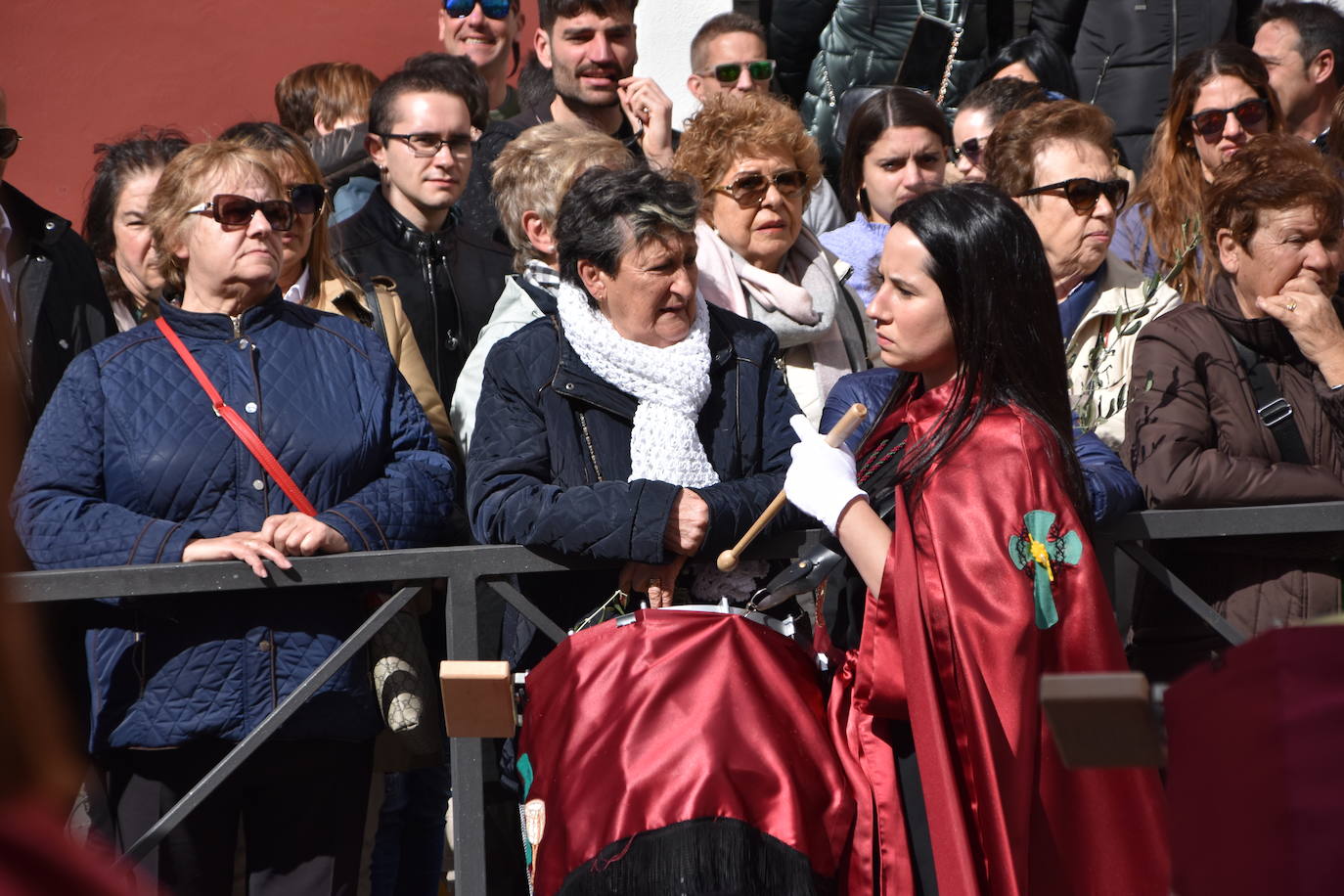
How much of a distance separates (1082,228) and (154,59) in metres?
4.11

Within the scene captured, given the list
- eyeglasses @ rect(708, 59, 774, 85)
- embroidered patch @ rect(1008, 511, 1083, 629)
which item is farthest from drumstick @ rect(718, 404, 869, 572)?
eyeglasses @ rect(708, 59, 774, 85)

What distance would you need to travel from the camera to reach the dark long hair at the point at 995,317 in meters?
3.40

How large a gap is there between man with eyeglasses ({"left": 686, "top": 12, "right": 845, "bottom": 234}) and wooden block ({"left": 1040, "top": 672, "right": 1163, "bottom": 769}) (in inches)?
164

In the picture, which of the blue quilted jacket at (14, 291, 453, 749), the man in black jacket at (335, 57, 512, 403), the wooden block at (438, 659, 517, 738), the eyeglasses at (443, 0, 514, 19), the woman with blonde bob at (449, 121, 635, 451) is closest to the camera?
the wooden block at (438, 659, 517, 738)

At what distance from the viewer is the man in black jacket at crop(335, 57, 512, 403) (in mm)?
4859

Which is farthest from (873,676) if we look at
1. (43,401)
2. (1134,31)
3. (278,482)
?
(1134,31)

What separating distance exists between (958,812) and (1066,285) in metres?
2.05

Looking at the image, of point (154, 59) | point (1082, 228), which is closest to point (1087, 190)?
point (1082, 228)

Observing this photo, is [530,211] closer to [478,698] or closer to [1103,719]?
[478,698]

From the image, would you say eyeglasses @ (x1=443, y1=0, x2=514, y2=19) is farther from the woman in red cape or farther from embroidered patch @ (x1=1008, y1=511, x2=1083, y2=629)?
embroidered patch @ (x1=1008, y1=511, x2=1083, y2=629)

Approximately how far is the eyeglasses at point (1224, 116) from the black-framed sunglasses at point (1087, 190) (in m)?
0.82

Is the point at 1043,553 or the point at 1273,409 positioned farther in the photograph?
the point at 1273,409

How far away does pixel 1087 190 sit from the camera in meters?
4.76

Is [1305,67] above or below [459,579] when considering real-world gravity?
above
